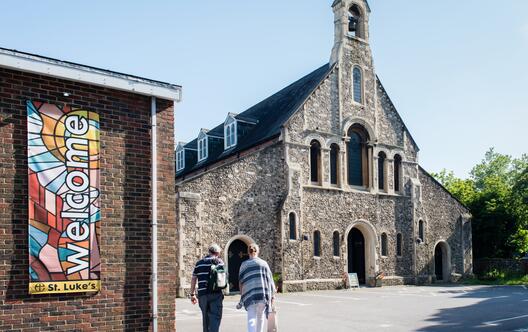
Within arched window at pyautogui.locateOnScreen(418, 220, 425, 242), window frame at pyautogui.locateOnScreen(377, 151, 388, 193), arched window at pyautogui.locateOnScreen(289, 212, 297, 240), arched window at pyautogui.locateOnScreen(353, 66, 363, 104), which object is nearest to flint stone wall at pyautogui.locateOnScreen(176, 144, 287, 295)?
arched window at pyautogui.locateOnScreen(289, 212, 297, 240)

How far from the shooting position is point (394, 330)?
12.0m

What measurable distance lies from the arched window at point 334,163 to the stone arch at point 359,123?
88 centimetres

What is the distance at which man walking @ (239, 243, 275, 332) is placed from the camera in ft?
29.2

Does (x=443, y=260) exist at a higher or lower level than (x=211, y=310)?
lower

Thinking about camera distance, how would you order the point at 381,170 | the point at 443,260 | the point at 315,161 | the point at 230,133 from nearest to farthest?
1. the point at 315,161
2. the point at 381,170
3. the point at 230,133
4. the point at 443,260

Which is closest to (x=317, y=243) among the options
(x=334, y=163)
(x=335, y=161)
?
(x=334, y=163)

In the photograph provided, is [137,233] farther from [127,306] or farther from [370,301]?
[370,301]

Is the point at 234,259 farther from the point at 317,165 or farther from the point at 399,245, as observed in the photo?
the point at 399,245

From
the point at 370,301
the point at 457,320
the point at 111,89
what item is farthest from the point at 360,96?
the point at 111,89

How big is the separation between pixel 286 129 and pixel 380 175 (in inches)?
272

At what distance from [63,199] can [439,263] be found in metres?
26.4

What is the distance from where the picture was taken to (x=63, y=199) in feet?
27.3

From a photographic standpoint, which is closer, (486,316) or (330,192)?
(486,316)

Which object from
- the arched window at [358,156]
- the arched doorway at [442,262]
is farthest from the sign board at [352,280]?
the arched doorway at [442,262]
